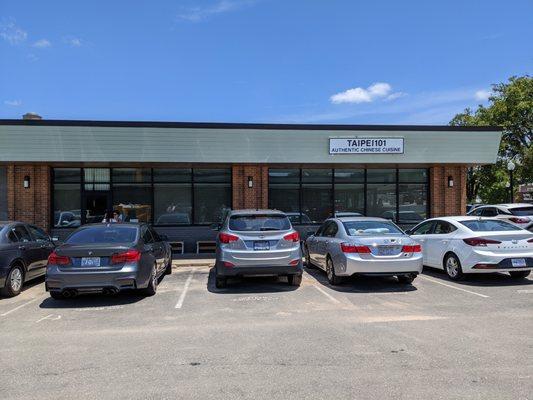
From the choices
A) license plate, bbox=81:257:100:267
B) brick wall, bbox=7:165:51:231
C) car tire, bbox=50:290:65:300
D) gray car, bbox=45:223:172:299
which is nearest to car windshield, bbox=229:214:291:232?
gray car, bbox=45:223:172:299

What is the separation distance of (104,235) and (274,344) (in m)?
4.88

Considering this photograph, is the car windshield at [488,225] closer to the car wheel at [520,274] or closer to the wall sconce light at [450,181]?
the car wheel at [520,274]

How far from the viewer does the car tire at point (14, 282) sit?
9583 mm

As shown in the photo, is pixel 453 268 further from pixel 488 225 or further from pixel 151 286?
pixel 151 286

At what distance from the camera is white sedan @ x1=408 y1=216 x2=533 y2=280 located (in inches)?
401

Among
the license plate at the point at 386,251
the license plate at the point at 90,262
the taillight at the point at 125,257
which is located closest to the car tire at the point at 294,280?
the license plate at the point at 386,251

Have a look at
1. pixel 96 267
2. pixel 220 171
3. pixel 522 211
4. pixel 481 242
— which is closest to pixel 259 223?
pixel 96 267

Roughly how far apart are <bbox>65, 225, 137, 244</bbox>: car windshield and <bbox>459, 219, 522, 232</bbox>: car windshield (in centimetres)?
743

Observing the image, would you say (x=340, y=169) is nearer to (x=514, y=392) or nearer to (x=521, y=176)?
(x=514, y=392)

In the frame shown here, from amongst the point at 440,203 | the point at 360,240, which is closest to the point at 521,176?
the point at 440,203

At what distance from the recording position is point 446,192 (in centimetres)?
1894

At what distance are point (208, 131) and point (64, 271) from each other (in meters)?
8.13

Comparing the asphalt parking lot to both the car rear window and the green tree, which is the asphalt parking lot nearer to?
the car rear window

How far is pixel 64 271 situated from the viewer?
8.63 metres
